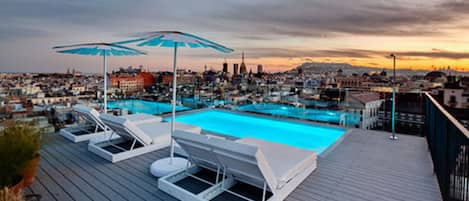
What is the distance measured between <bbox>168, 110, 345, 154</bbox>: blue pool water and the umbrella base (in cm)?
259

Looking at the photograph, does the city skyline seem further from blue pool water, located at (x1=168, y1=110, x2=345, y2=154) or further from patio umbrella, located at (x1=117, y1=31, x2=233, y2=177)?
patio umbrella, located at (x1=117, y1=31, x2=233, y2=177)

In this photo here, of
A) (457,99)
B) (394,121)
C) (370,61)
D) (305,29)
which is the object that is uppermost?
(305,29)

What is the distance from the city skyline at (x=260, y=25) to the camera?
25.0 ft

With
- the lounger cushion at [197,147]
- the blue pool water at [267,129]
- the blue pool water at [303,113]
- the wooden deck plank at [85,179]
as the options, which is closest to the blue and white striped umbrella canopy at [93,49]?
the wooden deck plank at [85,179]

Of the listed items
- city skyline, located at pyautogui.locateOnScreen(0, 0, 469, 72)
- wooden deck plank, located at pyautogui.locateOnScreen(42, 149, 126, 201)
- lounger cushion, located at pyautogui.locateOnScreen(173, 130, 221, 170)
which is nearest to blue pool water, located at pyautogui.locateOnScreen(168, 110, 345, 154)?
city skyline, located at pyautogui.locateOnScreen(0, 0, 469, 72)

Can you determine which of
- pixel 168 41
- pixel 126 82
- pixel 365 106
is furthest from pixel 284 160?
pixel 126 82

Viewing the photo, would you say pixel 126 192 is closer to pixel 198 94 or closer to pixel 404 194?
pixel 404 194

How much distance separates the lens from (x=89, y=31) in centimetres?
885

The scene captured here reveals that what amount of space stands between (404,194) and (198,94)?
24.1 feet

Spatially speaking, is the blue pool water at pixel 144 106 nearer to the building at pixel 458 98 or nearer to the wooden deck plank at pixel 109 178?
the wooden deck plank at pixel 109 178

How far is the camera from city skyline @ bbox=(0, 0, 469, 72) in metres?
7.62

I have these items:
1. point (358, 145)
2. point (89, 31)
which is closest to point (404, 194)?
point (358, 145)

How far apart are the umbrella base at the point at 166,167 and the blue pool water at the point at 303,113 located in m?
4.67

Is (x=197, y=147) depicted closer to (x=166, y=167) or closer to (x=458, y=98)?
(x=166, y=167)
